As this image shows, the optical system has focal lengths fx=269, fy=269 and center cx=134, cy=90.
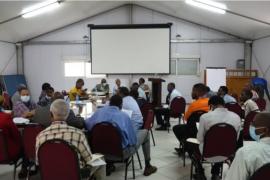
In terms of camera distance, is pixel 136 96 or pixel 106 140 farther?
pixel 136 96

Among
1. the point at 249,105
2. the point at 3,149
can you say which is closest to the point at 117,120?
the point at 3,149

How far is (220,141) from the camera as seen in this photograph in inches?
119

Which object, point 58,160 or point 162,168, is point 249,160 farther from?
point 162,168

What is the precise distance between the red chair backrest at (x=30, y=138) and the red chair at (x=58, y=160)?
0.98 meters

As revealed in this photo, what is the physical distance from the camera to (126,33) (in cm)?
1097

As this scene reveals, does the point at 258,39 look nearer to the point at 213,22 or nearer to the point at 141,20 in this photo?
the point at 213,22

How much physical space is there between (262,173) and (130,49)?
31.8 feet

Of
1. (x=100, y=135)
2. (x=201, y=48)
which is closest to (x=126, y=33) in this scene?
(x=201, y=48)

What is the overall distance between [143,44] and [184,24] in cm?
209

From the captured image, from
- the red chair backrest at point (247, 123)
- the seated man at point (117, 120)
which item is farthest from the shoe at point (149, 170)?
the red chair backrest at point (247, 123)

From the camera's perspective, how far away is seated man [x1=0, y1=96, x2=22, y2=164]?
122 inches

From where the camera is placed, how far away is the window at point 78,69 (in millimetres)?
11859

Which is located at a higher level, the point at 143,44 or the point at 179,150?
the point at 143,44

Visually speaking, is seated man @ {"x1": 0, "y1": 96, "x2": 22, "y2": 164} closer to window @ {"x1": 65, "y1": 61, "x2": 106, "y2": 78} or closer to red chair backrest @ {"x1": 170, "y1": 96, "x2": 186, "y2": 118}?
red chair backrest @ {"x1": 170, "y1": 96, "x2": 186, "y2": 118}
